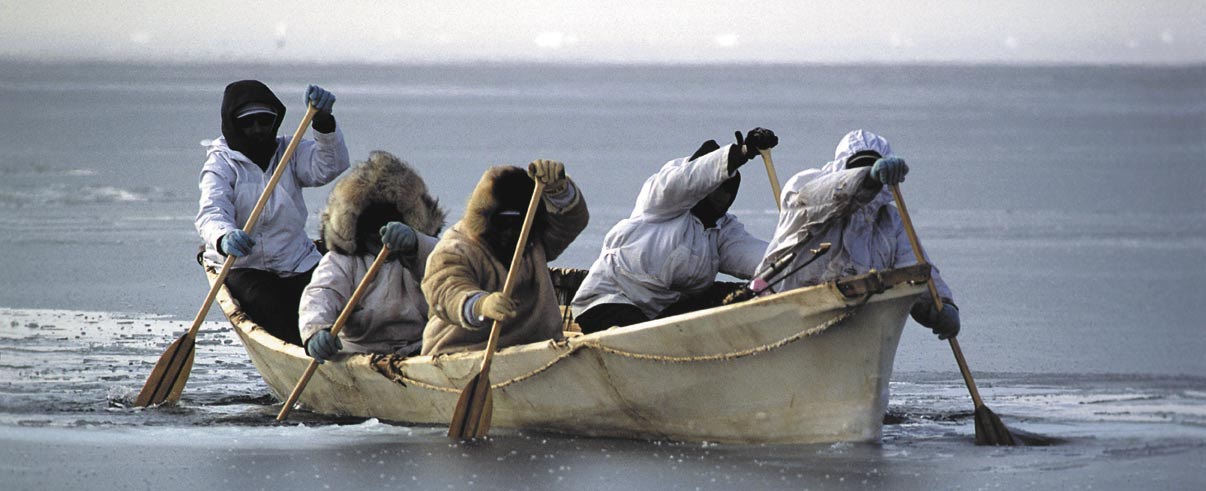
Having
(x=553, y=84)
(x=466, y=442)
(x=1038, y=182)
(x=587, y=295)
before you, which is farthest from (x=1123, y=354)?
(x=553, y=84)

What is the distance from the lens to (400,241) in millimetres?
8102

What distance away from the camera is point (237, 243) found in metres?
8.95

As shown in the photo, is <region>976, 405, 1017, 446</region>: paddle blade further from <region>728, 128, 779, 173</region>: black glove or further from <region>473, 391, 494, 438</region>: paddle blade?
<region>473, 391, 494, 438</region>: paddle blade

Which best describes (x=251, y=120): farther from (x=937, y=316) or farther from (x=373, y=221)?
(x=937, y=316)

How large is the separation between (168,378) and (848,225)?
323cm

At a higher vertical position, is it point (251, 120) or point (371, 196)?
point (251, 120)

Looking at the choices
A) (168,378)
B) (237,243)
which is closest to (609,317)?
(237,243)

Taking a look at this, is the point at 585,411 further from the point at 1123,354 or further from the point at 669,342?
the point at 1123,354

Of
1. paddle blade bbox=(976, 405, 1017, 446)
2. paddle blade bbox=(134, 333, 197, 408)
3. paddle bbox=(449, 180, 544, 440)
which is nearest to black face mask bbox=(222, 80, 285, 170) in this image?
paddle blade bbox=(134, 333, 197, 408)

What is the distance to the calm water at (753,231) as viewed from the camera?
24.8 ft

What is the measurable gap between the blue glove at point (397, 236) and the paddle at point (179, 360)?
1160mm

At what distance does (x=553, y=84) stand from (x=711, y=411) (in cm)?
3342

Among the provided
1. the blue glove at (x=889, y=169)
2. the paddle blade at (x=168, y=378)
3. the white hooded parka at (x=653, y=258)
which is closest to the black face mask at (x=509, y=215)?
the white hooded parka at (x=653, y=258)

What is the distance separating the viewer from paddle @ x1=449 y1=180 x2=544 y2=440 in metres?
7.71
